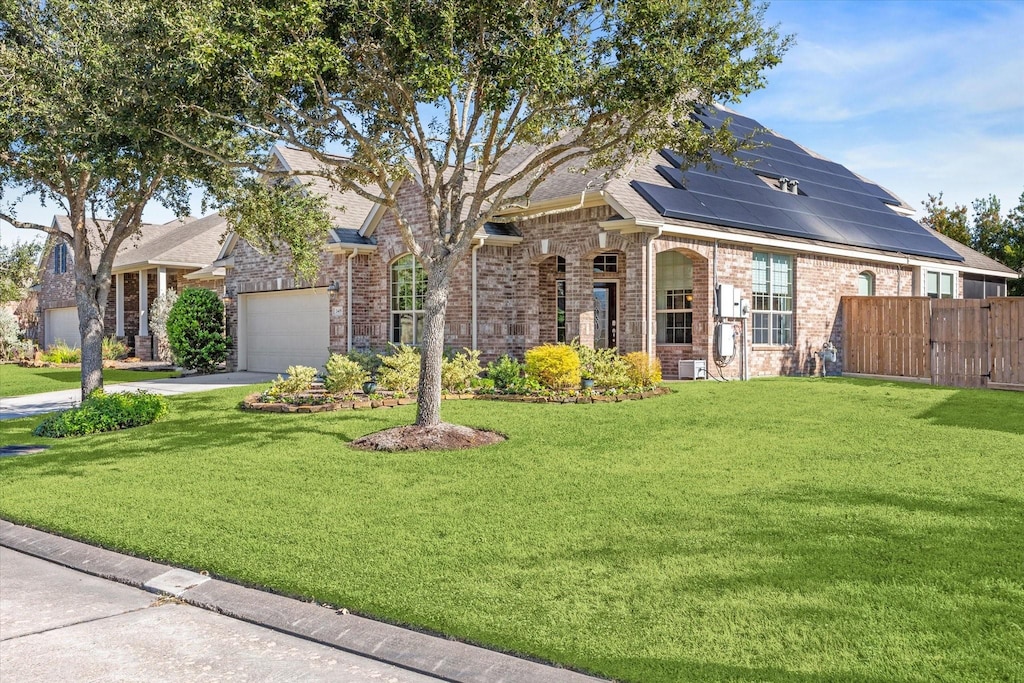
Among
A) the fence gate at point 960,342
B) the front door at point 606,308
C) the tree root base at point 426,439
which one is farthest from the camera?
the front door at point 606,308

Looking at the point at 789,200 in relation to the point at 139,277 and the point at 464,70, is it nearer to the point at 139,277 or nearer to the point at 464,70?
the point at 464,70

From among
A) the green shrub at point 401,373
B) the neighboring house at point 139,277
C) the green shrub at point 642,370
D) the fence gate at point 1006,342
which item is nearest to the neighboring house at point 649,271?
the green shrub at point 642,370

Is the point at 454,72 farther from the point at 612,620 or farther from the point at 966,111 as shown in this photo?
the point at 966,111

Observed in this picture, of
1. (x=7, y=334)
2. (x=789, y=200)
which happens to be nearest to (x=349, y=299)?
(x=789, y=200)

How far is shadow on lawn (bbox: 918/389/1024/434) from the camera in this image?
419 inches

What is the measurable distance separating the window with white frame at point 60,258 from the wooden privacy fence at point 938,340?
33507mm

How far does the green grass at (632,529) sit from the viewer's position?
12.8 feet

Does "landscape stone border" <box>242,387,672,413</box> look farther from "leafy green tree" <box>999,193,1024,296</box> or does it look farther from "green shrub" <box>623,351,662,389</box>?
"leafy green tree" <box>999,193,1024,296</box>

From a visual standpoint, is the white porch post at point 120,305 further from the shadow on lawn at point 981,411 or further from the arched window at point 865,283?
the shadow on lawn at point 981,411

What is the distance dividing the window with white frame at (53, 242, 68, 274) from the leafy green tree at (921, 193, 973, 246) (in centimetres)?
3850

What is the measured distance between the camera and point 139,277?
1230 inches

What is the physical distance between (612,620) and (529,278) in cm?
1395

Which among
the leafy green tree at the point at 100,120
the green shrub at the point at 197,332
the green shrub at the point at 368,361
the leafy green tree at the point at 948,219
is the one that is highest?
the leafy green tree at the point at 948,219

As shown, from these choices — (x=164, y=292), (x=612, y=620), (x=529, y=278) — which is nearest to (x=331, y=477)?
(x=612, y=620)
